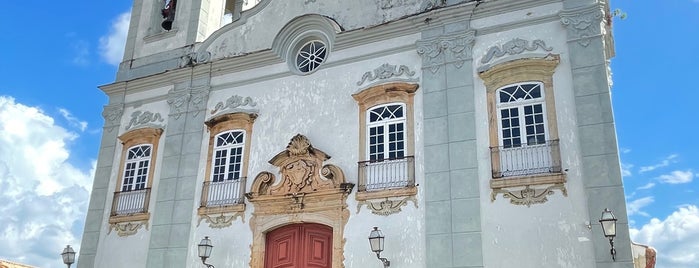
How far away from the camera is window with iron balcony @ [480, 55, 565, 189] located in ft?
31.7

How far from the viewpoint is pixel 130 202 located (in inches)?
529

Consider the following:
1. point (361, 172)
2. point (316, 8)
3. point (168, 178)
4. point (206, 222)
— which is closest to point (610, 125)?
point (361, 172)

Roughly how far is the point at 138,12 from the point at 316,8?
6.02 meters

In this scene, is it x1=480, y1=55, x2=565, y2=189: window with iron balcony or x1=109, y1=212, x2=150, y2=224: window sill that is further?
x1=109, y1=212, x2=150, y2=224: window sill

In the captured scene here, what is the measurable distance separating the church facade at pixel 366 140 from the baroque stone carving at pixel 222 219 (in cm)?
3

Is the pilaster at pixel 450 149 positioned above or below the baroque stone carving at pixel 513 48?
below

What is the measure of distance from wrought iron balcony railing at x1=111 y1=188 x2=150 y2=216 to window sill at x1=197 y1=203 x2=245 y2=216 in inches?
64.1

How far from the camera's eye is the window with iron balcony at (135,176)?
13.3 m

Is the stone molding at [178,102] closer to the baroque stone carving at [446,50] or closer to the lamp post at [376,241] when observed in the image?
the baroque stone carving at [446,50]

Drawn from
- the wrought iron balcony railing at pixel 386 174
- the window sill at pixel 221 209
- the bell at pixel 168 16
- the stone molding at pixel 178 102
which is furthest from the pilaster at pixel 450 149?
the bell at pixel 168 16

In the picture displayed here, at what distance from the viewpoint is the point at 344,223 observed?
10945 millimetres

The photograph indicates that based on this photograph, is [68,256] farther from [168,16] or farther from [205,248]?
[168,16]

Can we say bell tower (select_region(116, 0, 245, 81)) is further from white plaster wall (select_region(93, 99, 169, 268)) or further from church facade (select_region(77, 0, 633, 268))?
white plaster wall (select_region(93, 99, 169, 268))

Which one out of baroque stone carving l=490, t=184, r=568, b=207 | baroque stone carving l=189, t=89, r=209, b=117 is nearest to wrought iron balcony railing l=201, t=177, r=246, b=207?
baroque stone carving l=189, t=89, r=209, b=117
